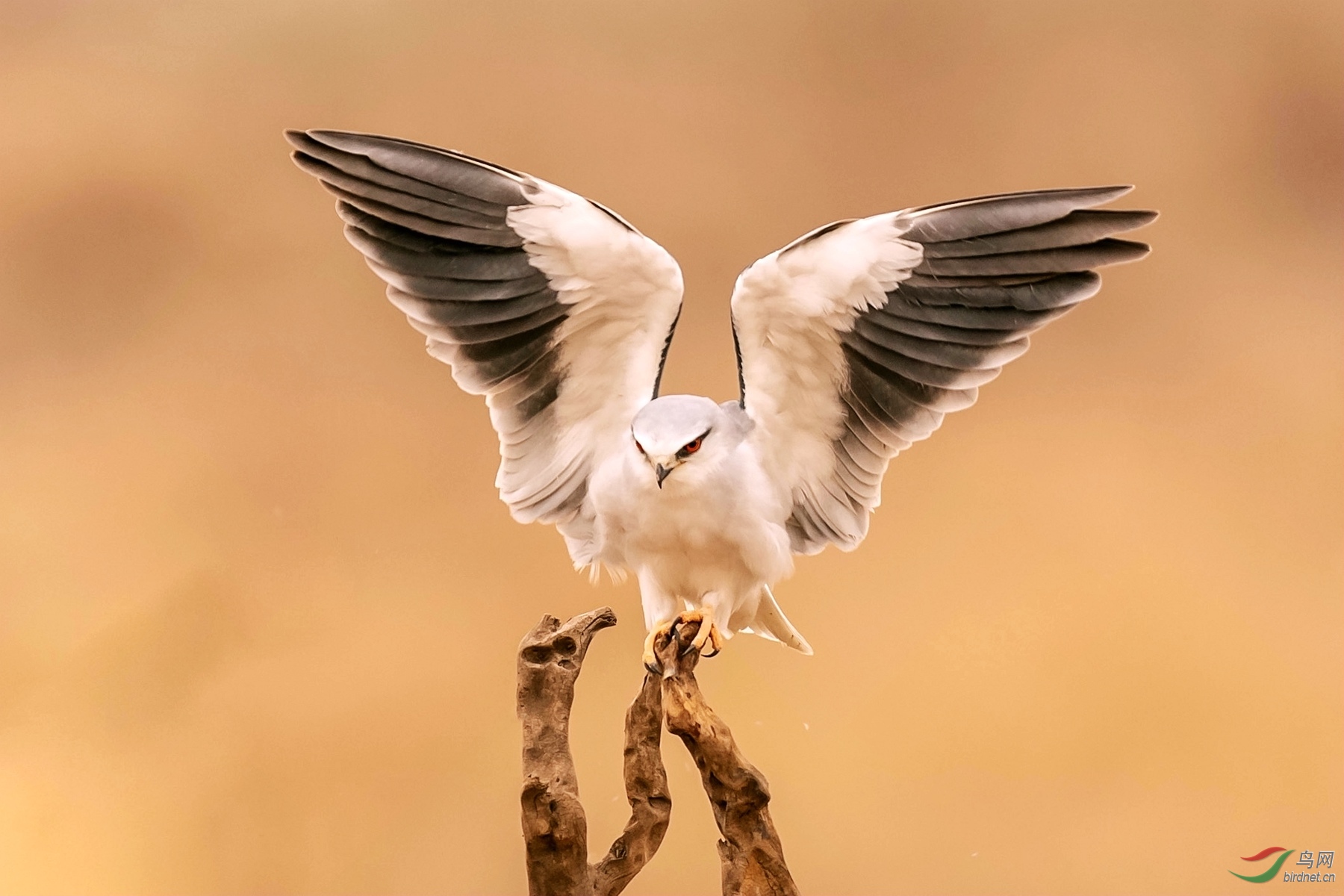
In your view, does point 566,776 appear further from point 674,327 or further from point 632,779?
point 674,327

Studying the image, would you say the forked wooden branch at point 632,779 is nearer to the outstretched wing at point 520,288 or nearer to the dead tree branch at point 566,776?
the dead tree branch at point 566,776

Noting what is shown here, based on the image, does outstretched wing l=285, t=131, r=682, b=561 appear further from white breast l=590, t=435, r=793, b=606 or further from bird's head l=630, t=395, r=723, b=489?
bird's head l=630, t=395, r=723, b=489

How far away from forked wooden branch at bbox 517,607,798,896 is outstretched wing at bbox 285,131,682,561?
1.84 ft

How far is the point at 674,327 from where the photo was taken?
2490 millimetres

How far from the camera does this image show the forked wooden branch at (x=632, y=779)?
2072 mm

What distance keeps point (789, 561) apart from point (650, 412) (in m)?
0.60

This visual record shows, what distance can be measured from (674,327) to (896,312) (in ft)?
1.69

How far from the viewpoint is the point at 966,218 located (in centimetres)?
231

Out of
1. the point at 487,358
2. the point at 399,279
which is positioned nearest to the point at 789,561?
the point at 487,358

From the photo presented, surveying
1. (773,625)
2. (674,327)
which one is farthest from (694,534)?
(773,625)

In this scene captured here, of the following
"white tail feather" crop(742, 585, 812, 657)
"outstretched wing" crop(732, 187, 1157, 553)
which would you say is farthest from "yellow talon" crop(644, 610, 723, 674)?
"outstretched wing" crop(732, 187, 1157, 553)

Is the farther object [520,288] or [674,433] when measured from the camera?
[520,288]

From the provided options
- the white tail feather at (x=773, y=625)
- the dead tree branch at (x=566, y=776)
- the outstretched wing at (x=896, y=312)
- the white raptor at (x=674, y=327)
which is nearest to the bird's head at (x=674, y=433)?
the white raptor at (x=674, y=327)

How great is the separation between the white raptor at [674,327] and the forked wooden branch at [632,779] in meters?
0.20
